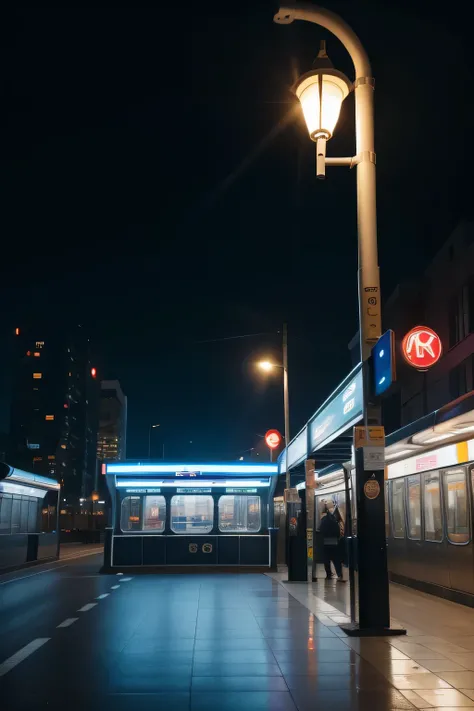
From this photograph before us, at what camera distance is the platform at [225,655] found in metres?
7.12

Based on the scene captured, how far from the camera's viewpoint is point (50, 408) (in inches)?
6102

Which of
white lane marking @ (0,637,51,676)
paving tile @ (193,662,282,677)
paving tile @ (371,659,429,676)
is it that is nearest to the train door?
paving tile @ (371,659,429,676)

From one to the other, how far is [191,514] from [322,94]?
56.8 feet

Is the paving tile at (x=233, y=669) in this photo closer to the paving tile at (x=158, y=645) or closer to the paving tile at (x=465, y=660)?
the paving tile at (x=158, y=645)

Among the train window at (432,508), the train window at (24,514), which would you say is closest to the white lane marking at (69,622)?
the train window at (432,508)

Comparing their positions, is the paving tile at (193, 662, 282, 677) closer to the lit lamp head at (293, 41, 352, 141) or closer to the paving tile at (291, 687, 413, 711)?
the paving tile at (291, 687, 413, 711)

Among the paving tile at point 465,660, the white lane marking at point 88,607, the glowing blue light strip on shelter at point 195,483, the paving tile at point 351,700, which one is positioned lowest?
the paving tile at point 351,700

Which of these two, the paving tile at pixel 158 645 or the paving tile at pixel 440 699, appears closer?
the paving tile at pixel 440 699

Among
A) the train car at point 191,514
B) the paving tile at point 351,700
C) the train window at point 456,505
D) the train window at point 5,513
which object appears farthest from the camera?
the train car at point 191,514

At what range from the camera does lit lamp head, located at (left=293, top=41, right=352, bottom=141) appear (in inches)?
386

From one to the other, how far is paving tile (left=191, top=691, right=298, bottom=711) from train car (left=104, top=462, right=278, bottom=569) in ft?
55.9

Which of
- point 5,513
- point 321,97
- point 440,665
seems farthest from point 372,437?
point 5,513

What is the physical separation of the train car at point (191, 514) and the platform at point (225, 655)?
25.8 ft

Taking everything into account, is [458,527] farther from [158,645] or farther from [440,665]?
[158,645]
